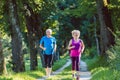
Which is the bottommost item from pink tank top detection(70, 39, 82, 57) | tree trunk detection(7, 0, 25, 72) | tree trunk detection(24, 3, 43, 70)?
tree trunk detection(24, 3, 43, 70)

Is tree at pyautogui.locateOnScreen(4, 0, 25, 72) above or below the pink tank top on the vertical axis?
below

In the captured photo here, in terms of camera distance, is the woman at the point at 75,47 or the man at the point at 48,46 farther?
the man at the point at 48,46

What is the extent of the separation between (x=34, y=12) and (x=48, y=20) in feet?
22.5

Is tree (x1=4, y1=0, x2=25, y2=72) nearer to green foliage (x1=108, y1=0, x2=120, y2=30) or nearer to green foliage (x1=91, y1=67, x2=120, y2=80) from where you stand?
green foliage (x1=91, y1=67, x2=120, y2=80)

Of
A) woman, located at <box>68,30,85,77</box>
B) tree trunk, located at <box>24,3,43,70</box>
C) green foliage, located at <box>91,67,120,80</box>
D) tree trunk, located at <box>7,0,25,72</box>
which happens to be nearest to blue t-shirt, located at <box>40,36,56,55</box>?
woman, located at <box>68,30,85,77</box>

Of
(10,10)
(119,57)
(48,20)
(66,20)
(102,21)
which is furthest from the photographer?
(66,20)

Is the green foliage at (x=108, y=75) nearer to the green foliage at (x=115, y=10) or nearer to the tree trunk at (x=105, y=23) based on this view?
the tree trunk at (x=105, y=23)

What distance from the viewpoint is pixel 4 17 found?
29.1 meters

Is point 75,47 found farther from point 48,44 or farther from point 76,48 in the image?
point 48,44

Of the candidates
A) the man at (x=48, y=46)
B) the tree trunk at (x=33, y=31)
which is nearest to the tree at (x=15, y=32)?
the man at (x=48, y=46)

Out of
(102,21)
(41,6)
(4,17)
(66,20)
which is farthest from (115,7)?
(66,20)

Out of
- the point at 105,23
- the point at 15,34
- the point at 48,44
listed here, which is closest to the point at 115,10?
the point at 105,23

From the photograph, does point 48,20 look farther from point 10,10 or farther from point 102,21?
point 10,10

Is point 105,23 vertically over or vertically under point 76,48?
under
